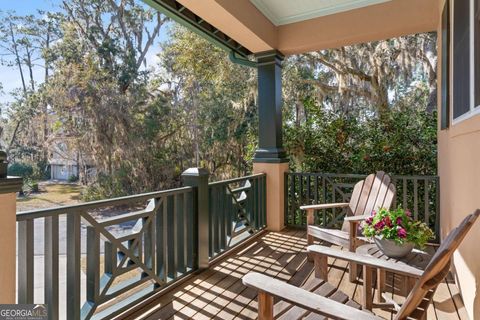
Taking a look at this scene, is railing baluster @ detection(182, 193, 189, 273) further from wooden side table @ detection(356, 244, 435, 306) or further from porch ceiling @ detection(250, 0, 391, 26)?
porch ceiling @ detection(250, 0, 391, 26)

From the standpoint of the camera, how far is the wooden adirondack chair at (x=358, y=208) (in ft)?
8.75

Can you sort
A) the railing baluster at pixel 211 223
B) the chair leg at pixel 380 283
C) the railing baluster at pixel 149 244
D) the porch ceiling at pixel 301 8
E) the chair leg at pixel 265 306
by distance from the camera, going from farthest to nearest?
the porch ceiling at pixel 301 8, the railing baluster at pixel 211 223, the railing baluster at pixel 149 244, the chair leg at pixel 380 283, the chair leg at pixel 265 306

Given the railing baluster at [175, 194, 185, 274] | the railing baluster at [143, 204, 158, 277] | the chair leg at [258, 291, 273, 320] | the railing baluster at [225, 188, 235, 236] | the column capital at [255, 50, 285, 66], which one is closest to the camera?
the chair leg at [258, 291, 273, 320]

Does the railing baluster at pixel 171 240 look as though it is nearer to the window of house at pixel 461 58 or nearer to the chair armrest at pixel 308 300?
the chair armrest at pixel 308 300

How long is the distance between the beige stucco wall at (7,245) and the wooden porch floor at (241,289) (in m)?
0.92

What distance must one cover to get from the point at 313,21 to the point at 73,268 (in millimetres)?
3951

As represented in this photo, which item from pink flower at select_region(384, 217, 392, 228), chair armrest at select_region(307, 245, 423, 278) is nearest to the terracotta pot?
pink flower at select_region(384, 217, 392, 228)

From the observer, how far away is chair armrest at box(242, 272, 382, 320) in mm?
1120

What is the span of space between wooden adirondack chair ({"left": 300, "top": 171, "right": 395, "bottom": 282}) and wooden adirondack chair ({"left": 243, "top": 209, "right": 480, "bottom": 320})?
1009mm

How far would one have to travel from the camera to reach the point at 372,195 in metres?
3.01

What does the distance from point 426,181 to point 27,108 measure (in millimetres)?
12604

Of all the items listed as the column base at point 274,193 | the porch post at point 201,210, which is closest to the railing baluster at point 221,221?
the porch post at point 201,210

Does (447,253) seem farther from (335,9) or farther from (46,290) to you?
(335,9)

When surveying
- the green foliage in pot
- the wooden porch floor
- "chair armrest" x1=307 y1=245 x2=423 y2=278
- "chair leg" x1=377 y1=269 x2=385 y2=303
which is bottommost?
the wooden porch floor
